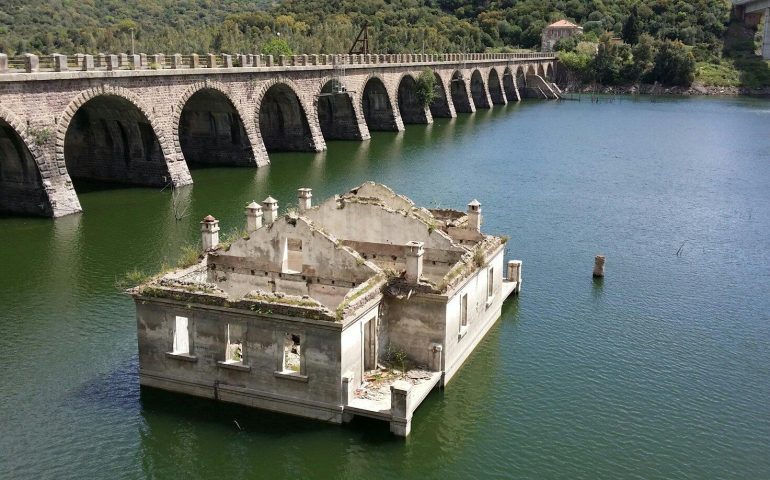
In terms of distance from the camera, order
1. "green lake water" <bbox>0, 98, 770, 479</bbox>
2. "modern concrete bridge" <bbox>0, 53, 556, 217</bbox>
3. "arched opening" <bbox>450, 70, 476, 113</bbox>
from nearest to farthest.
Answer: "green lake water" <bbox>0, 98, 770, 479</bbox>, "modern concrete bridge" <bbox>0, 53, 556, 217</bbox>, "arched opening" <bbox>450, 70, 476, 113</bbox>

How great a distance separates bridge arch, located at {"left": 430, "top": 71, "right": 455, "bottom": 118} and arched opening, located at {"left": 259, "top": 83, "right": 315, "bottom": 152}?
36728 mm

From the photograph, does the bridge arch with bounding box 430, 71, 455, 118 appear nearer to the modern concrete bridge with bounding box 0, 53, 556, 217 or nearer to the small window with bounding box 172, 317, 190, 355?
the modern concrete bridge with bounding box 0, 53, 556, 217

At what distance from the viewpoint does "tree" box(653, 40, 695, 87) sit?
14688cm

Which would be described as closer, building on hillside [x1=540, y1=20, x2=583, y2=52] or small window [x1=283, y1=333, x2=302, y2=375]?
small window [x1=283, y1=333, x2=302, y2=375]

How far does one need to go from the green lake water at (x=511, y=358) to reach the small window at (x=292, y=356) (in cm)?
131

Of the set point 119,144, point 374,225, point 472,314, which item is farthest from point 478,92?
point 472,314

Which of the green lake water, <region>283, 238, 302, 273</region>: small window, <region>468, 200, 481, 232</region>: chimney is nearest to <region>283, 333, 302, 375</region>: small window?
the green lake water

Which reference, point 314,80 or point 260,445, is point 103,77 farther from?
point 260,445

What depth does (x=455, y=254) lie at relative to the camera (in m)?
26.6

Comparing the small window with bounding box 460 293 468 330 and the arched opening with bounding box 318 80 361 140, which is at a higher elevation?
the arched opening with bounding box 318 80 361 140

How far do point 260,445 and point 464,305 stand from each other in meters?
7.92

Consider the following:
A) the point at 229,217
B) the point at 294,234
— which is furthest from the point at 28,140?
the point at 294,234

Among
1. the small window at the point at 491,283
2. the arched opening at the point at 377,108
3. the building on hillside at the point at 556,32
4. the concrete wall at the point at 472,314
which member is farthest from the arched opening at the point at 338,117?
the building on hillside at the point at 556,32

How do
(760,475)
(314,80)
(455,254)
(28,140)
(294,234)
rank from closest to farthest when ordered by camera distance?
(760,475)
(294,234)
(455,254)
(28,140)
(314,80)
